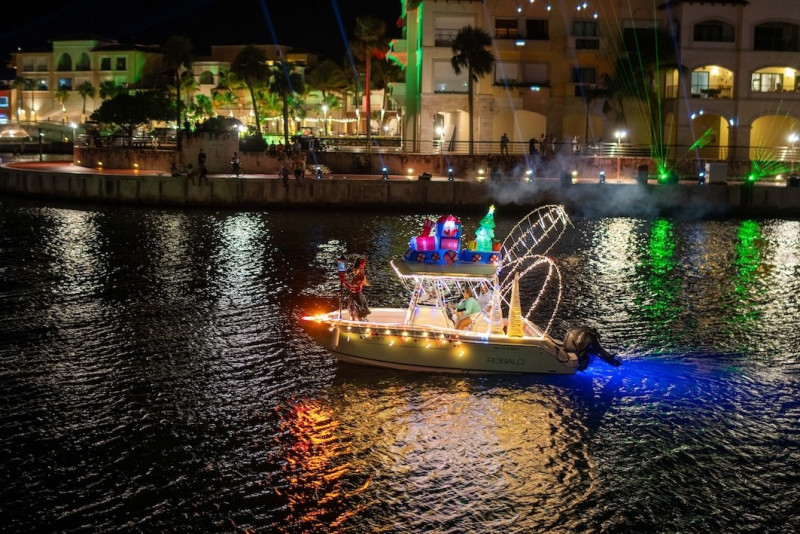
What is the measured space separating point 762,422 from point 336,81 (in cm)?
9950

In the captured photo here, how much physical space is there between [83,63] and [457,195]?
307 ft

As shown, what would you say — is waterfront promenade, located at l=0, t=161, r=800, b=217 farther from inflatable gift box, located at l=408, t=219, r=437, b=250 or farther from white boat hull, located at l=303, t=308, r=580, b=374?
white boat hull, located at l=303, t=308, r=580, b=374

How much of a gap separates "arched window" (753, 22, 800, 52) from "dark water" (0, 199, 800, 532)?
41.9m

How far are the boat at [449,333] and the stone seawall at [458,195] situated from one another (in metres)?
36.4

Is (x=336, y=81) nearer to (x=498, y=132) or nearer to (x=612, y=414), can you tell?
(x=498, y=132)

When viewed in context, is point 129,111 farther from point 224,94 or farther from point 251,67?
point 224,94

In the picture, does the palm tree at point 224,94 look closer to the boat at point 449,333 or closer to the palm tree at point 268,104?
the palm tree at point 268,104

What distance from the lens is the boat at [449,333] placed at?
2361cm

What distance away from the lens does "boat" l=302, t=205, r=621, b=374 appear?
23.6 metres

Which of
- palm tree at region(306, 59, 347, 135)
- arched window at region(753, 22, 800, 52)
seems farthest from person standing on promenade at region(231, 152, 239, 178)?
palm tree at region(306, 59, 347, 135)

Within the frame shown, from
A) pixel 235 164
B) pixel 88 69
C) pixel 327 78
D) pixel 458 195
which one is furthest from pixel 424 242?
pixel 88 69

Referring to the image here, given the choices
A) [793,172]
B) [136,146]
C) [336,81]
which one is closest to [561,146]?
[793,172]

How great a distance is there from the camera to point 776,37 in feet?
238

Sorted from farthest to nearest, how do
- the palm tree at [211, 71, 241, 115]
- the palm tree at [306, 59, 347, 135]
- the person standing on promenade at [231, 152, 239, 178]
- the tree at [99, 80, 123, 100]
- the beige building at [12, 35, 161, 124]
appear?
the beige building at [12, 35, 161, 124]
the tree at [99, 80, 123, 100]
the palm tree at [211, 71, 241, 115]
the palm tree at [306, 59, 347, 135]
the person standing on promenade at [231, 152, 239, 178]
